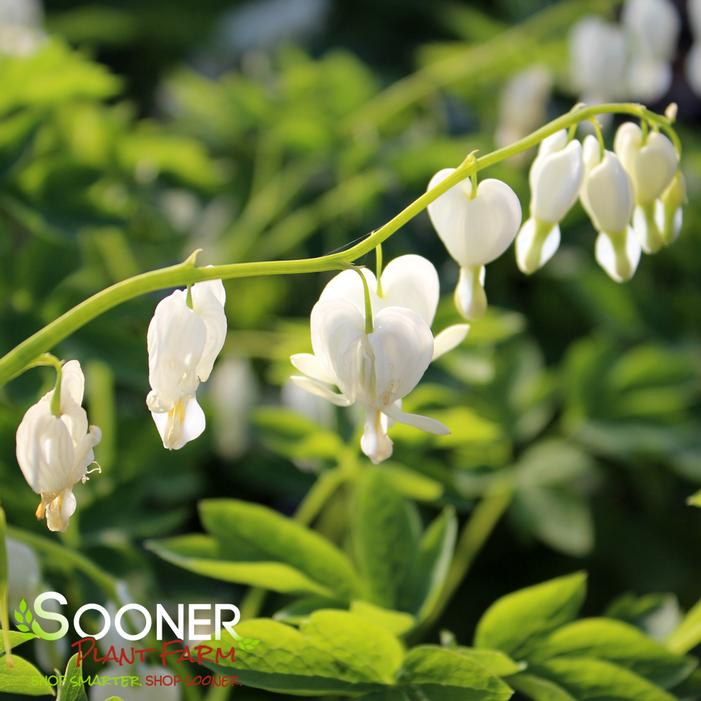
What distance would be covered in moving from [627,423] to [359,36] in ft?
5.20

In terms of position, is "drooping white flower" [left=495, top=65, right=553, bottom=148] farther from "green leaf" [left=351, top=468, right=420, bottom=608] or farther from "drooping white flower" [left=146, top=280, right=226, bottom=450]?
"drooping white flower" [left=146, top=280, right=226, bottom=450]

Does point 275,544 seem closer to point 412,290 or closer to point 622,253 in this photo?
point 412,290

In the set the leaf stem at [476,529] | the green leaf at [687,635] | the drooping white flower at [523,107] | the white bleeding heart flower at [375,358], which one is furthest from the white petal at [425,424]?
the drooping white flower at [523,107]

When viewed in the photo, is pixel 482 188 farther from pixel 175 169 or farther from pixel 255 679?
pixel 175 169

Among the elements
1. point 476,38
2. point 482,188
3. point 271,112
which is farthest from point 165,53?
point 482,188

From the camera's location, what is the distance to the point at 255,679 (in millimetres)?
698

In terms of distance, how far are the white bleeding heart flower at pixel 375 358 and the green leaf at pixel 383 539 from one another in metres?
0.18

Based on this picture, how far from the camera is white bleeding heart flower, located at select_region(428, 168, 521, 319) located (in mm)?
→ 710

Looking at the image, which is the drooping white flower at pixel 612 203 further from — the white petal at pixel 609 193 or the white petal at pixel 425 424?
the white petal at pixel 425 424

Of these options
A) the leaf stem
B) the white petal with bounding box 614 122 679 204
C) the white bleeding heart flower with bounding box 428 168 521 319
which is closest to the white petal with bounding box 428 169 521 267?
the white bleeding heart flower with bounding box 428 168 521 319

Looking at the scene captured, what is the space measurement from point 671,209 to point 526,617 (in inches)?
12.5

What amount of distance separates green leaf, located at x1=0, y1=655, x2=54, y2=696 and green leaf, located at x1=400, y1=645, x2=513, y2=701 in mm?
240

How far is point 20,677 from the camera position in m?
0.64

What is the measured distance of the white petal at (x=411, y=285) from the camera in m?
0.73
